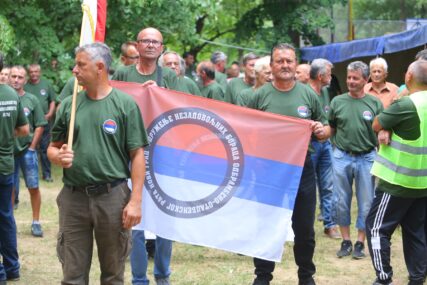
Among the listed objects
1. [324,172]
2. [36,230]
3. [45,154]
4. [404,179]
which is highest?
[404,179]

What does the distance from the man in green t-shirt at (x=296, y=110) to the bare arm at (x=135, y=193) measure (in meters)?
1.85

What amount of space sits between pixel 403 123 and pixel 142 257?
253cm

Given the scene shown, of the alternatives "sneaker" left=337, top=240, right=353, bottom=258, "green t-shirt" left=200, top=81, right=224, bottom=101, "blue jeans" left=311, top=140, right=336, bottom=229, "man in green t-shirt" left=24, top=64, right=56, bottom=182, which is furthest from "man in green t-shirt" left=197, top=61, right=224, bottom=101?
"man in green t-shirt" left=24, top=64, right=56, bottom=182

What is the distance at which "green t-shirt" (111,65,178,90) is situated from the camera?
7.26 m

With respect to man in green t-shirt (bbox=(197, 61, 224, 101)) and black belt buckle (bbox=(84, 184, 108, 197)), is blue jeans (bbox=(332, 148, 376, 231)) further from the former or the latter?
black belt buckle (bbox=(84, 184, 108, 197))

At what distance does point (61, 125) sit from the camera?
562cm

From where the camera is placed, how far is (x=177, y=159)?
23.3 feet

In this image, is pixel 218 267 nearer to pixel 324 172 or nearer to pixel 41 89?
pixel 324 172

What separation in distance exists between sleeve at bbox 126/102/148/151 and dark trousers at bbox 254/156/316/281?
203cm

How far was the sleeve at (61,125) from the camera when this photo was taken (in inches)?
220

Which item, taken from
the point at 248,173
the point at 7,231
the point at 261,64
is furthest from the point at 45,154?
the point at 248,173

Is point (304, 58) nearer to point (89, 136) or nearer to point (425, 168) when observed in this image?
point (425, 168)

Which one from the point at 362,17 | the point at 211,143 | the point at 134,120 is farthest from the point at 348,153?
the point at 362,17

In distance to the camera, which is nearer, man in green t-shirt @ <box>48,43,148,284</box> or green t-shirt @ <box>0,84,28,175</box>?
man in green t-shirt @ <box>48,43,148,284</box>
